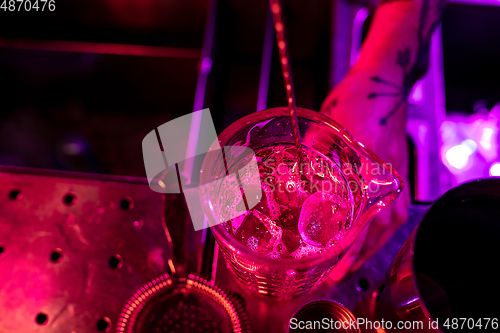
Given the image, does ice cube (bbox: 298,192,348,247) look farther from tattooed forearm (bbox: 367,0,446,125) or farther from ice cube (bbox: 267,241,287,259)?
tattooed forearm (bbox: 367,0,446,125)

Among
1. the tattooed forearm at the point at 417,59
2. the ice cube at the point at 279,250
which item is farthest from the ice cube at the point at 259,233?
the tattooed forearm at the point at 417,59

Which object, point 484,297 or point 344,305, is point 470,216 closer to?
point 484,297

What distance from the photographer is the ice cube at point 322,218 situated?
1.55ft

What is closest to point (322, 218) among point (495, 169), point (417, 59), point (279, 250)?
point (279, 250)

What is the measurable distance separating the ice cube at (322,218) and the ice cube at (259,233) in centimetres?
4

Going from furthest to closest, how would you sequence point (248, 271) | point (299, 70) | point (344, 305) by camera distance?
point (299, 70), point (344, 305), point (248, 271)

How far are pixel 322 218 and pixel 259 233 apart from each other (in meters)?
0.10

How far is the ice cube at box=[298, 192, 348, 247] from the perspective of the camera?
0.47m

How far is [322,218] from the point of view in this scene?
478 millimetres

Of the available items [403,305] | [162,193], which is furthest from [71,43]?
[403,305]

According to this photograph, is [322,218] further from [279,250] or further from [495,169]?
[495,169]

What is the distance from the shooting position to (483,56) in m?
1.34

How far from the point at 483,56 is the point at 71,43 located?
1763 millimetres

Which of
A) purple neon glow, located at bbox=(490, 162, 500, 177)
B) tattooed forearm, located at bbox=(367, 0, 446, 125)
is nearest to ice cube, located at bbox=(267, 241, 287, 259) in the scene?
tattooed forearm, located at bbox=(367, 0, 446, 125)
